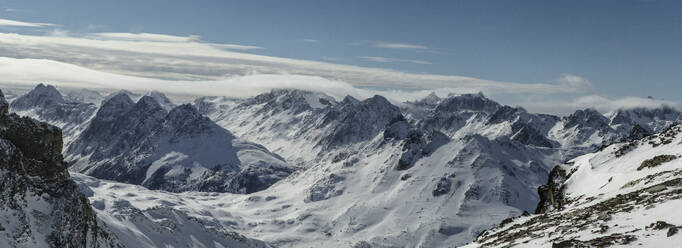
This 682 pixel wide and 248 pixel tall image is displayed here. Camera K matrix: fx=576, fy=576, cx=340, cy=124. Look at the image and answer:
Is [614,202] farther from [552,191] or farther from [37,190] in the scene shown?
[37,190]

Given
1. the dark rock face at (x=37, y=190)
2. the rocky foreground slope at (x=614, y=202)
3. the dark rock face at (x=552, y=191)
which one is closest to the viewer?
the rocky foreground slope at (x=614, y=202)

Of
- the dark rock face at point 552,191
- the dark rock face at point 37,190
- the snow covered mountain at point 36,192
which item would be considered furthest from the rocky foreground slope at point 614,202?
the dark rock face at point 37,190

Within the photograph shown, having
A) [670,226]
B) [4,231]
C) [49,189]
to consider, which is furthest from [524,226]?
[49,189]

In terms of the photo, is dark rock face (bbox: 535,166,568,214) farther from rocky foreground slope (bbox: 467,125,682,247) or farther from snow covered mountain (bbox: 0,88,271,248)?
snow covered mountain (bbox: 0,88,271,248)

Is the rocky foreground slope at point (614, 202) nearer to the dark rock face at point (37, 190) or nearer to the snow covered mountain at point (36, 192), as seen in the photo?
the snow covered mountain at point (36, 192)

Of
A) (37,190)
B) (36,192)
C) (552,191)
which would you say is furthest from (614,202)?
(37,190)

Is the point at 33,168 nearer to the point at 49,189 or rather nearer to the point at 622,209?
the point at 49,189

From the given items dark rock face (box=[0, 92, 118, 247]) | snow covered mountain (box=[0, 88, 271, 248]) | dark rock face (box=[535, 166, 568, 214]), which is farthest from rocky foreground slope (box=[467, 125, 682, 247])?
Result: dark rock face (box=[0, 92, 118, 247])
